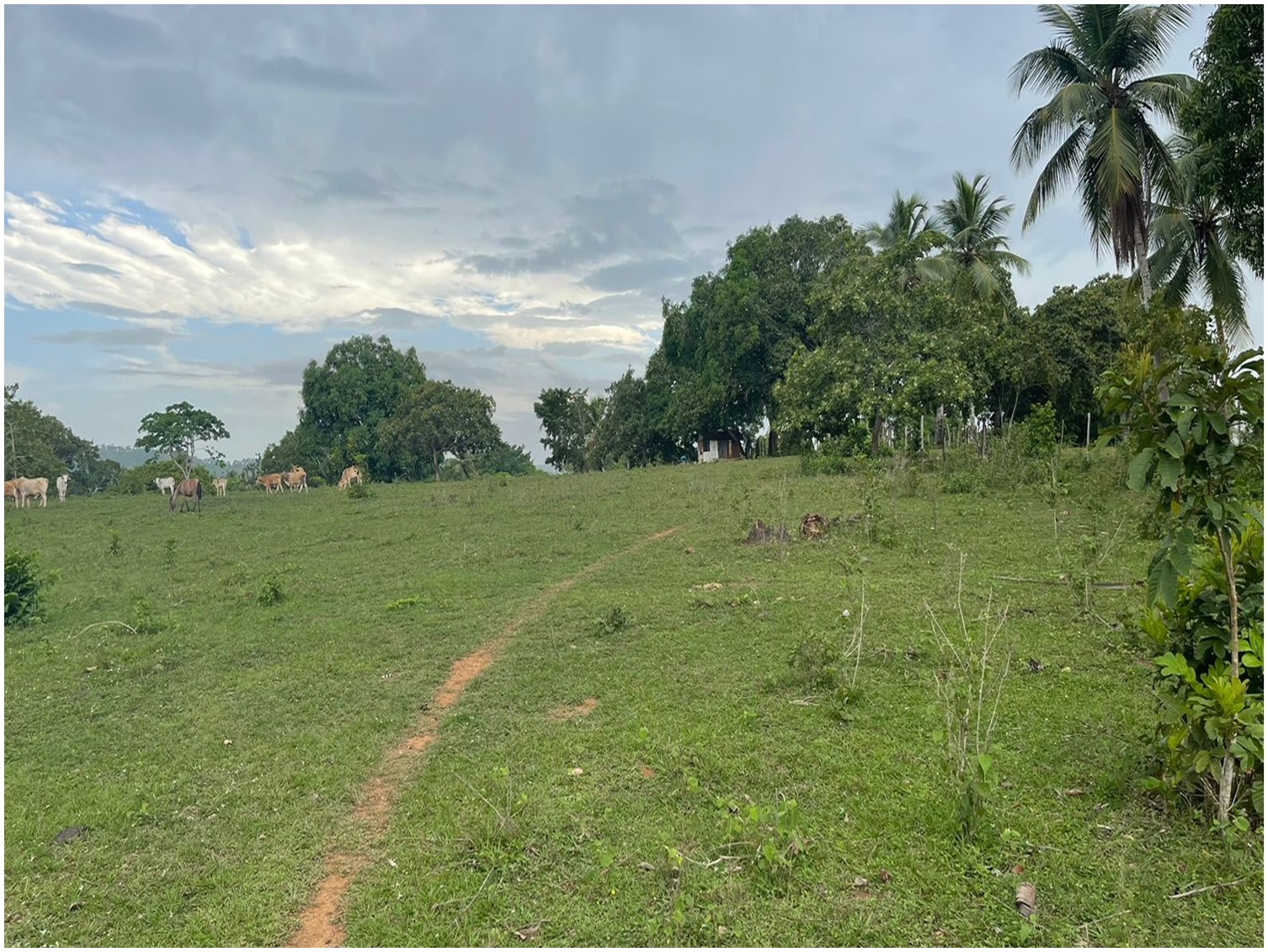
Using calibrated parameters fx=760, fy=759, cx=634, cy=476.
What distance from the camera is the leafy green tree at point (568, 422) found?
48094 mm

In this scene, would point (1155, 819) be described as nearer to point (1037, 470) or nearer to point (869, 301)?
point (1037, 470)

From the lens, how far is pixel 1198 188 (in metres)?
9.95

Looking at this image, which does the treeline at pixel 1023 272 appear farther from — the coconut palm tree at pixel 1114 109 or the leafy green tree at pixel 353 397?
the leafy green tree at pixel 353 397

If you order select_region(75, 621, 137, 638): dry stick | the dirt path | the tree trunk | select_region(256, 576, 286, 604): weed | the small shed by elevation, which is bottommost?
the dirt path

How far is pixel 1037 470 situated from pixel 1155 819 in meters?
13.7

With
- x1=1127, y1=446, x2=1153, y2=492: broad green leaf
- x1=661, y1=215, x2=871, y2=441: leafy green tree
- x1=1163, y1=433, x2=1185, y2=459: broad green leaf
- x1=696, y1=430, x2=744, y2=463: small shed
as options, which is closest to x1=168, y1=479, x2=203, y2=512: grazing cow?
x1=661, y1=215, x2=871, y2=441: leafy green tree

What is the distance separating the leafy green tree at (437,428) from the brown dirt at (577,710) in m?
36.3

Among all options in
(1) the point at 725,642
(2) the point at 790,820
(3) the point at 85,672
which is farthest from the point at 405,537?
(2) the point at 790,820

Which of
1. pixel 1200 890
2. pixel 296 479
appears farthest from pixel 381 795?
pixel 296 479

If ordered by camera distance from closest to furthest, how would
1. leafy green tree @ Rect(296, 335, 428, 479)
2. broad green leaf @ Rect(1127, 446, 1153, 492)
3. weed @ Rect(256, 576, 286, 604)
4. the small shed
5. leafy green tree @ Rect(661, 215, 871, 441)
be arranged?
1. broad green leaf @ Rect(1127, 446, 1153, 492)
2. weed @ Rect(256, 576, 286, 604)
3. leafy green tree @ Rect(661, 215, 871, 441)
4. the small shed
5. leafy green tree @ Rect(296, 335, 428, 479)

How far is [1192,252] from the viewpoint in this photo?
17406 mm

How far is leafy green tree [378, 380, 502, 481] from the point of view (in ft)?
136

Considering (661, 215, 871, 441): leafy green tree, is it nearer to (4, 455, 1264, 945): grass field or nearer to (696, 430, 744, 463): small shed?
(696, 430, 744, 463): small shed

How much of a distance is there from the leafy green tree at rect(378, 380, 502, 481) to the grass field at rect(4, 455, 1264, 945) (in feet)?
101
